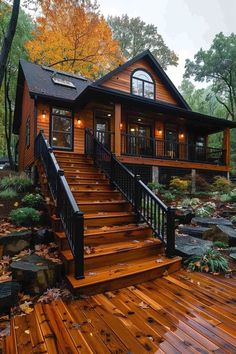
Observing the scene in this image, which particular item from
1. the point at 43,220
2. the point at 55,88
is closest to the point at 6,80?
the point at 55,88

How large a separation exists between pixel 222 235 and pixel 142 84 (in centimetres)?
987

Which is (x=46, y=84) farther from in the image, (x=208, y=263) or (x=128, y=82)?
(x=208, y=263)

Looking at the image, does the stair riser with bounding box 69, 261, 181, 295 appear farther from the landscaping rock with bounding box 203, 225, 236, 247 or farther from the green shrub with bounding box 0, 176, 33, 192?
the green shrub with bounding box 0, 176, 33, 192

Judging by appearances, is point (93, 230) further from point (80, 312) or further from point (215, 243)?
point (215, 243)

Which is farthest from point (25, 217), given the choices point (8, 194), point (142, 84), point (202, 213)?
point (142, 84)

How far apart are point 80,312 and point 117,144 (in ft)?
24.5

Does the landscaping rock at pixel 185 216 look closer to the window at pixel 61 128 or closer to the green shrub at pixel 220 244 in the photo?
the green shrub at pixel 220 244

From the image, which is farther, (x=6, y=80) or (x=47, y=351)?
(x=6, y=80)

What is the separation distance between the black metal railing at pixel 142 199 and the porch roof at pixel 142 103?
242cm

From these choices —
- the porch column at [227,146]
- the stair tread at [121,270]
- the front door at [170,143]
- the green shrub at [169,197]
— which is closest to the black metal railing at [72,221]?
the stair tread at [121,270]

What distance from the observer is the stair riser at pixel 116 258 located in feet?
12.4

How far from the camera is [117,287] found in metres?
3.54

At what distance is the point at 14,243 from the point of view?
438cm

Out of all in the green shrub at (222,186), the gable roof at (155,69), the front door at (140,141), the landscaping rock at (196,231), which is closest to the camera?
the landscaping rock at (196,231)
